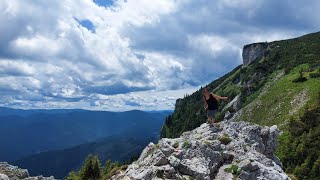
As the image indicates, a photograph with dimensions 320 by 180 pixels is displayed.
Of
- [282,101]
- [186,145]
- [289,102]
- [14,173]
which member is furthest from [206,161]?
[282,101]

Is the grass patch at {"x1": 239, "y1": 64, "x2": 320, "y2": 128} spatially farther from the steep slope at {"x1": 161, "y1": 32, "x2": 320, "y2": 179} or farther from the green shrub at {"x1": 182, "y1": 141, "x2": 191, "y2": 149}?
the green shrub at {"x1": 182, "y1": 141, "x2": 191, "y2": 149}

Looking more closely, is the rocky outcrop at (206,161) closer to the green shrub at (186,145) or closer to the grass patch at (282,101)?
the green shrub at (186,145)

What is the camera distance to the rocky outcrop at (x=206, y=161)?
93.4ft

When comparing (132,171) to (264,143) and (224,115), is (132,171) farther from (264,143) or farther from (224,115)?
(224,115)

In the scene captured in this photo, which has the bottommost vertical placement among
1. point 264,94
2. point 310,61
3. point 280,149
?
point 280,149

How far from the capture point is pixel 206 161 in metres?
30.6

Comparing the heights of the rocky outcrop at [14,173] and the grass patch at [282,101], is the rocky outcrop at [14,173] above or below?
below

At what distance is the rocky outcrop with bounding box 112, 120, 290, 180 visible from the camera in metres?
28.5

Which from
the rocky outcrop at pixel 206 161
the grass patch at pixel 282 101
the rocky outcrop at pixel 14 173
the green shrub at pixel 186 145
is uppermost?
the grass patch at pixel 282 101

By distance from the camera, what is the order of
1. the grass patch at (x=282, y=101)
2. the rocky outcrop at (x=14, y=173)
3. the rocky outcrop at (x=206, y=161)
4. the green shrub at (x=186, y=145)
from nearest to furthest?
the rocky outcrop at (x=206, y=161) < the green shrub at (x=186, y=145) < the rocky outcrop at (x=14, y=173) < the grass patch at (x=282, y=101)

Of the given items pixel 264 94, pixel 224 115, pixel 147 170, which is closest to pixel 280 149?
pixel 264 94

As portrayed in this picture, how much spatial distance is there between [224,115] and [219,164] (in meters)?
114

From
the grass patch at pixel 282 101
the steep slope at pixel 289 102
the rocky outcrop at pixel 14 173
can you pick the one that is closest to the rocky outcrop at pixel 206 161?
the rocky outcrop at pixel 14 173

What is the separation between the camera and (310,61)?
148m
